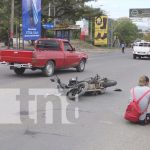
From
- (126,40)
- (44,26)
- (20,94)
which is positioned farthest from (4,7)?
(126,40)

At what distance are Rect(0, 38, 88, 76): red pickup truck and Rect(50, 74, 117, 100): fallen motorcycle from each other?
19.7 feet

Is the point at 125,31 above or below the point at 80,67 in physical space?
below

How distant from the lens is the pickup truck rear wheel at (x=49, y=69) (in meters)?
20.3

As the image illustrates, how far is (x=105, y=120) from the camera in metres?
10.0

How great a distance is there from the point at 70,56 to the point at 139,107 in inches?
524

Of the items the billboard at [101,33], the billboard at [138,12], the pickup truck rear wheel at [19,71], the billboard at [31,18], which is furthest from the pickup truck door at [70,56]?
the billboard at [138,12]

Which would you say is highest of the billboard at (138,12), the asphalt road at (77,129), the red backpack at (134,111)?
the billboard at (138,12)

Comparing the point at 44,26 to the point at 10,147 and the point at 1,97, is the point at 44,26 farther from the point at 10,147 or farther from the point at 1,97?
the point at 10,147

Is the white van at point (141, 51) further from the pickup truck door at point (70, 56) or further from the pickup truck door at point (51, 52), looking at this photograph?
the pickup truck door at point (51, 52)

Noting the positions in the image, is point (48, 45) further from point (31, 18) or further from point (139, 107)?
point (31, 18)

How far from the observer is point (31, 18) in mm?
39906

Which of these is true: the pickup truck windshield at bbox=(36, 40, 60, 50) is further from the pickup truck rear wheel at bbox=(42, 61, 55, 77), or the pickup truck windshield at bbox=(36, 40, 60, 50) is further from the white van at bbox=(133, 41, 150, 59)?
the white van at bbox=(133, 41, 150, 59)

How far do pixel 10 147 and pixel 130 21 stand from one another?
135262 millimetres

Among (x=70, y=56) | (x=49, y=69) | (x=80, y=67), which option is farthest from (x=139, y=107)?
(x=80, y=67)
